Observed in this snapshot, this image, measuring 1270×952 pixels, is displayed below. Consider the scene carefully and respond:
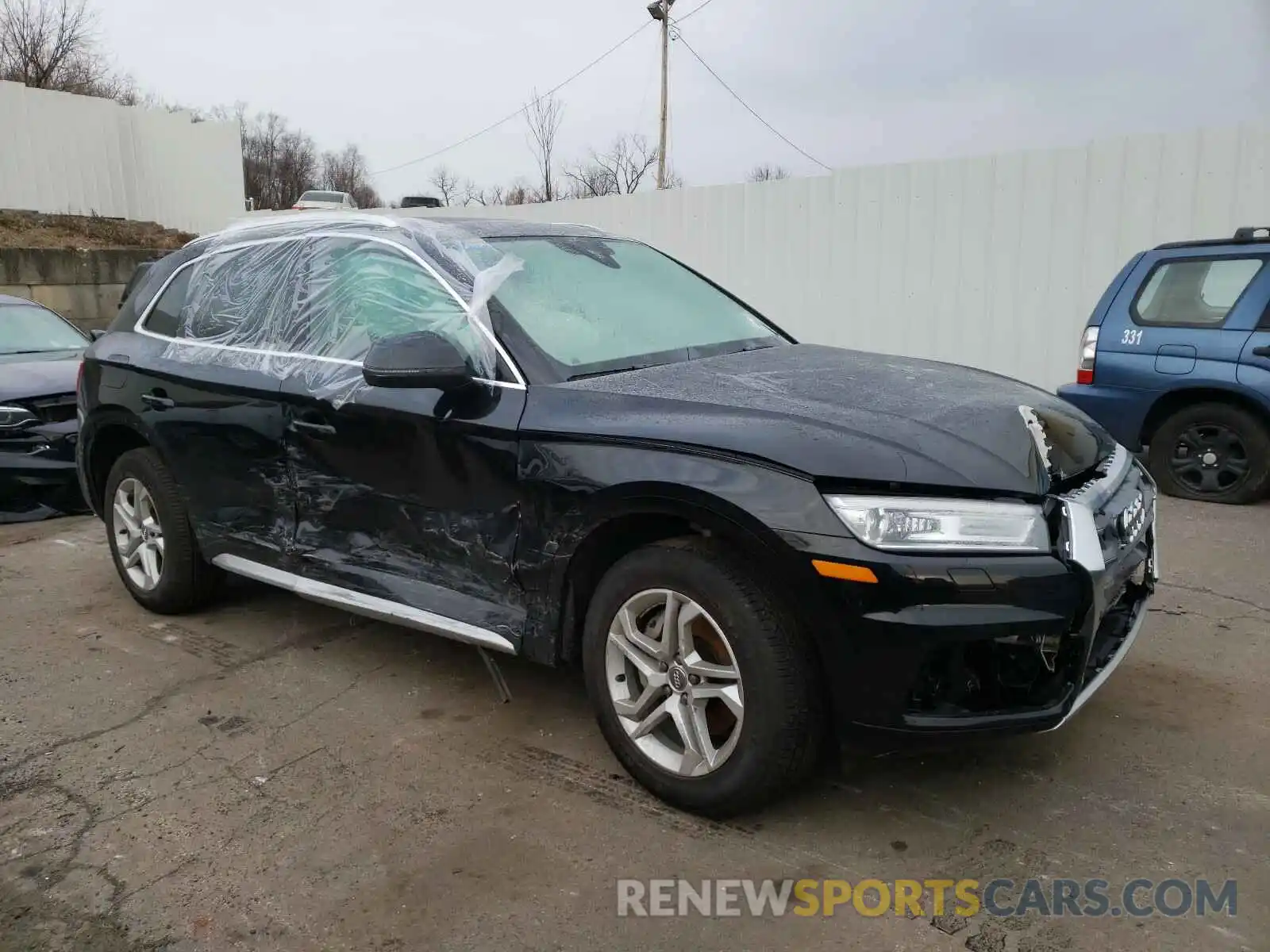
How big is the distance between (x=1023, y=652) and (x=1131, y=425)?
4.57 m

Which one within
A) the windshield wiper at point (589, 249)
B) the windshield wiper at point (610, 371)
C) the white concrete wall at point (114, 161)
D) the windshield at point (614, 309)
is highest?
the white concrete wall at point (114, 161)

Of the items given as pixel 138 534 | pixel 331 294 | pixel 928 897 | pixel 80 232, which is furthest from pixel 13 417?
pixel 80 232

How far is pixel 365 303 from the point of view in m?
3.77

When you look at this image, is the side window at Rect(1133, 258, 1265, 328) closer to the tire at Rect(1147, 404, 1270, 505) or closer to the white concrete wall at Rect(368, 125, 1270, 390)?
the tire at Rect(1147, 404, 1270, 505)

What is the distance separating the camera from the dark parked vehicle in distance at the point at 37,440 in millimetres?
6578

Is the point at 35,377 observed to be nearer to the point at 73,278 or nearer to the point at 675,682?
the point at 675,682

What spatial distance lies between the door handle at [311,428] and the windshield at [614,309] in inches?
32.7

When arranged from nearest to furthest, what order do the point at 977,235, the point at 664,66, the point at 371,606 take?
the point at 371,606
the point at 977,235
the point at 664,66

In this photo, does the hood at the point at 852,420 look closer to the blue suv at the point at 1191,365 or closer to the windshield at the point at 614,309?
the windshield at the point at 614,309

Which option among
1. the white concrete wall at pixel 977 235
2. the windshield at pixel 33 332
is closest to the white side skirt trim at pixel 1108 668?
the white concrete wall at pixel 977 235

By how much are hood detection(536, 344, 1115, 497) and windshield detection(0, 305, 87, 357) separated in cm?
621

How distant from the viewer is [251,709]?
12.1 ft

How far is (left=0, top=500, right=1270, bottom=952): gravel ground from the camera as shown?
2420mm

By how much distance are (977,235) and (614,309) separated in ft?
21.6
